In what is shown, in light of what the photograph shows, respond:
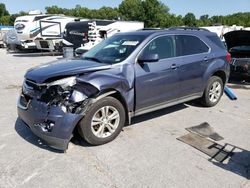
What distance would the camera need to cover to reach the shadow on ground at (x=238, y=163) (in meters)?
3.59

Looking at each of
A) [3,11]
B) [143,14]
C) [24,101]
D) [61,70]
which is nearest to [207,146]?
[61,70]

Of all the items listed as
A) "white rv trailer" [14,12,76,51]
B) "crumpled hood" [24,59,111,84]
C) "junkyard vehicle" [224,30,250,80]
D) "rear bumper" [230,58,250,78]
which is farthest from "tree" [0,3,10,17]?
"crumpled hood" [24,59,111,84]

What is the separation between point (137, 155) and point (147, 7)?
5773 cm

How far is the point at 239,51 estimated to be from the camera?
30.4ft

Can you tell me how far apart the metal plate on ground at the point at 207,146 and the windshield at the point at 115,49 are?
5.63ft

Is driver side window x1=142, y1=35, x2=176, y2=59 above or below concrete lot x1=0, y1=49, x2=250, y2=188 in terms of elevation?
above

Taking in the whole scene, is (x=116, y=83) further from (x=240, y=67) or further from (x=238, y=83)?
(x=238, y=83)

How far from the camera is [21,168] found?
3609 millimetres

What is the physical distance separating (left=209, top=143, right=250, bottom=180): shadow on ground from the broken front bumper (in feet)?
6.62

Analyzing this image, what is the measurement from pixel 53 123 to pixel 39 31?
16.4m

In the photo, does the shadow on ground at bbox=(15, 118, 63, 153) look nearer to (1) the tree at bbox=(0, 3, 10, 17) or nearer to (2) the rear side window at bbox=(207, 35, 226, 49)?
(2) the rear side window at bbox=(207, 35, 226, 49)

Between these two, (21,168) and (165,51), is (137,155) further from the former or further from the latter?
(165,51)

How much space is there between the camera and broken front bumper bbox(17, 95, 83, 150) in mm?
3770

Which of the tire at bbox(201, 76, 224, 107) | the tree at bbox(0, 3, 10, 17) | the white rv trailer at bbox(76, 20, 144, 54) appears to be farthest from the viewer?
the tree at bbox(0, 3, 10, 17)
